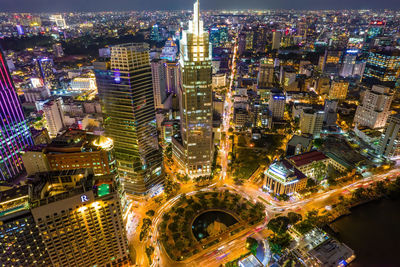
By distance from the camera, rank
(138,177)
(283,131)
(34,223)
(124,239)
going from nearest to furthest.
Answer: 1. (34,223)
2. (124,239)
3. (138,177)
4. (283,131)

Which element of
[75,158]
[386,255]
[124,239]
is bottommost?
[386,255]

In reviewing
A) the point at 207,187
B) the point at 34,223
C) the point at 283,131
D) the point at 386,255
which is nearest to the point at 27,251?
the point at 34,223

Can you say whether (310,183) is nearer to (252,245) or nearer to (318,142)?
(318,142)

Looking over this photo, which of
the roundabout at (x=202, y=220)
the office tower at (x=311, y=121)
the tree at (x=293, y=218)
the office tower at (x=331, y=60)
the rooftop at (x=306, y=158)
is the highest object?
the office tower at (x=331, y=60)

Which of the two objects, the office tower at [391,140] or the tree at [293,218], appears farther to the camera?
the office tower at [391,140]

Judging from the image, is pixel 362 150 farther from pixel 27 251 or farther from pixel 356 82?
pixel 27 251

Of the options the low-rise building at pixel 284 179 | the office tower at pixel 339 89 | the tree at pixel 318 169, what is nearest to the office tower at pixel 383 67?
the office tower at pixel 339 89

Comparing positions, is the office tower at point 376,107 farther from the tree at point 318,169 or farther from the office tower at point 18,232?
the office tower at point 18,232
